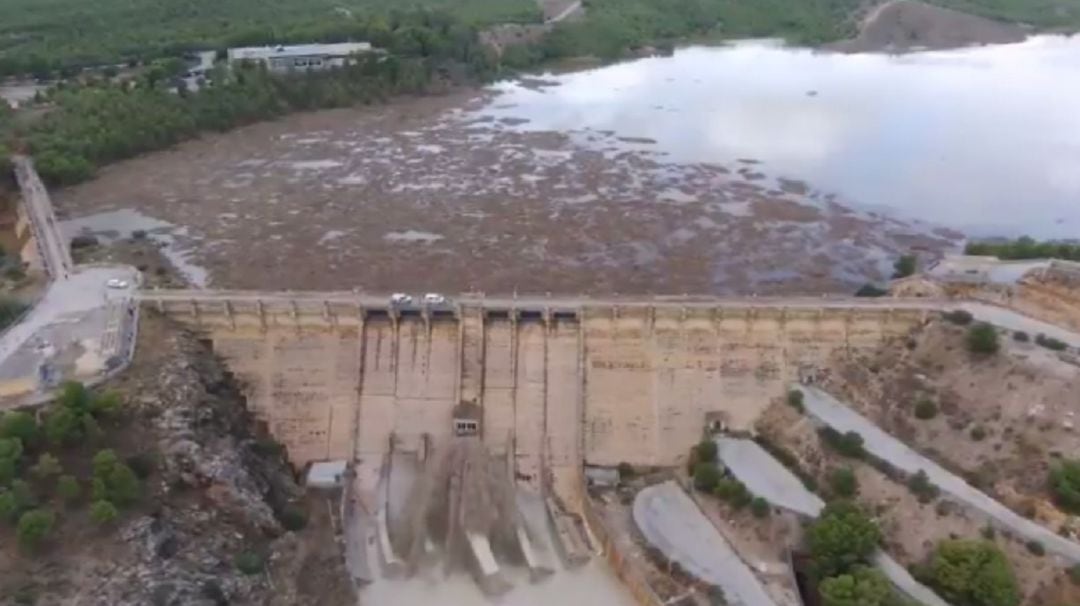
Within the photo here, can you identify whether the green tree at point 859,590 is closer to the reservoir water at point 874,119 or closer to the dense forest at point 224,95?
the reservoir water at point 874,119

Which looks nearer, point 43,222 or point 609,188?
point 43,222

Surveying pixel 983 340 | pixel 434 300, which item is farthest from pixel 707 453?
pixel 434 300

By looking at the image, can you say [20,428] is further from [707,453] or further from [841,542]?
[841,542]

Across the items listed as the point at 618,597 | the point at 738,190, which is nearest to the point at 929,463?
the point at 618,597

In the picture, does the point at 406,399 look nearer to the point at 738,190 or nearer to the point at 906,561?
the point at 906,561

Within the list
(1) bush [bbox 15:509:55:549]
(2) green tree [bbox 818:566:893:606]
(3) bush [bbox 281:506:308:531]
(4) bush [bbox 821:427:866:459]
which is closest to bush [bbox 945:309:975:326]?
(4) bush [bbox 821:427:866:459]

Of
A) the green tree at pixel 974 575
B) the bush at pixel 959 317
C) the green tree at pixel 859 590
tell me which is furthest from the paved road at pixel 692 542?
the bush at pixel 959 317

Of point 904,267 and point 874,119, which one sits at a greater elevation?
point 874,119
